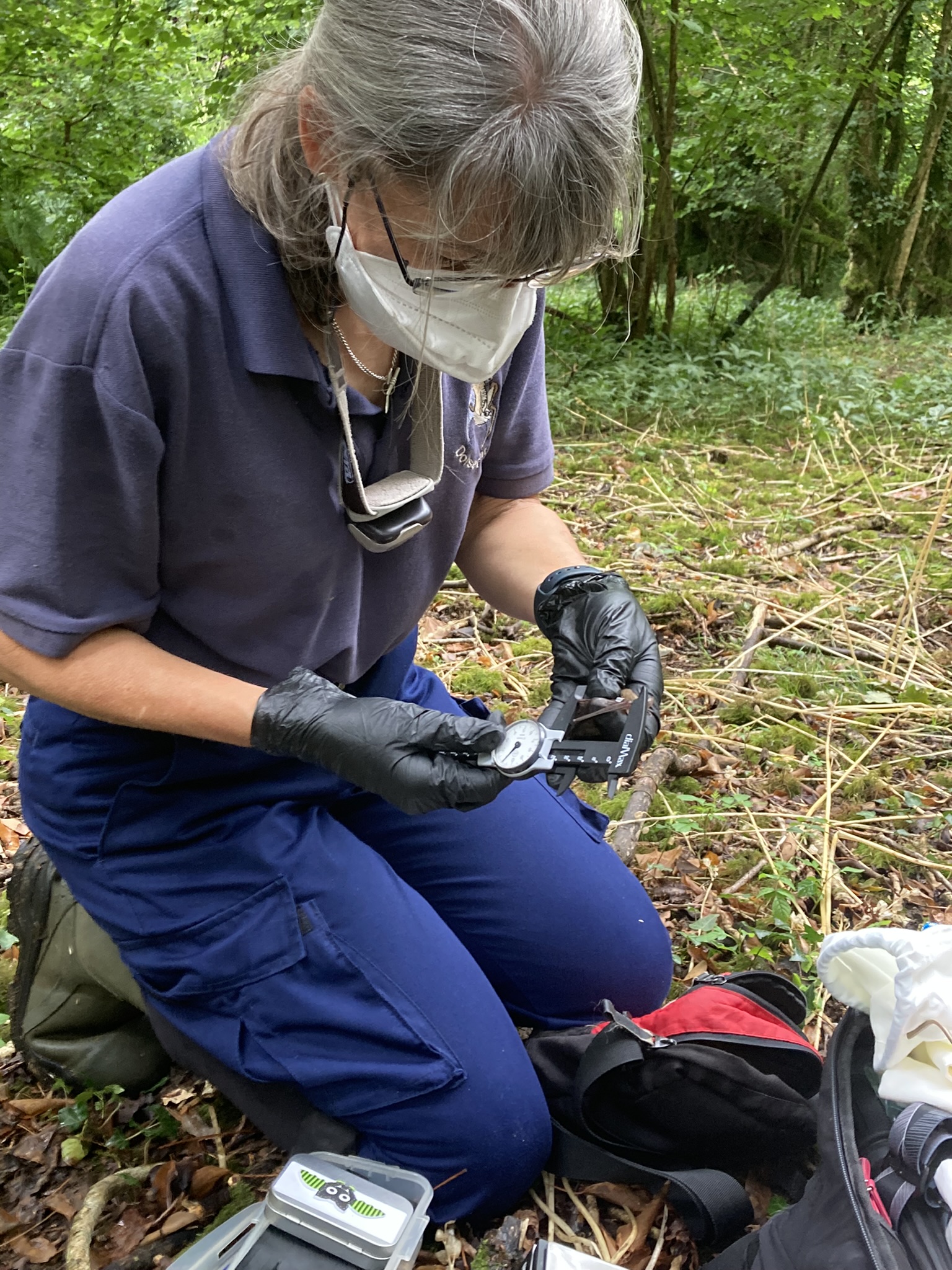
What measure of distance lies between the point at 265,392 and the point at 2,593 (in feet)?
1.42

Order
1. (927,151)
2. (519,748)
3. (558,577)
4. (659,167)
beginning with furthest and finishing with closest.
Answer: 1. (927,151)
2. (659,167)
3. (558,577)
4. (519,748)

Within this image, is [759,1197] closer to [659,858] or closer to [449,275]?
[659,858]

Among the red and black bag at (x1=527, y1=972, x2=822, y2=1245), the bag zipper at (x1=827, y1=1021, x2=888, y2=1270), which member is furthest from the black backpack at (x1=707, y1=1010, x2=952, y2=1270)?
the red and black bag at (x1=527, y1=972, x2=822, y2=1245)

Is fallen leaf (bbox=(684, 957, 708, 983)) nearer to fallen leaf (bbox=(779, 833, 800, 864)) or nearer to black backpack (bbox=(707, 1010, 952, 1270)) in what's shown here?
fallen leaf (bbox=(779, 833, 800, 864))

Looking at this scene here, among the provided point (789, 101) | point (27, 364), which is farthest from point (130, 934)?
point (789, 101)

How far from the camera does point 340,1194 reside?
125 cm

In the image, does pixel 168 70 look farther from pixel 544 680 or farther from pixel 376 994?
pixel 376 994

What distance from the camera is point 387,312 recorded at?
1298 millimetres

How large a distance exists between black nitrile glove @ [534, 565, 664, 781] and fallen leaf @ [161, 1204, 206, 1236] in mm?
943

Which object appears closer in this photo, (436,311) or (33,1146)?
(436,311)

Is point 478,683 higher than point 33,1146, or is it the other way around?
point 478,683

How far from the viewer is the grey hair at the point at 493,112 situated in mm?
1059

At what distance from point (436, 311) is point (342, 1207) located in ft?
3.84

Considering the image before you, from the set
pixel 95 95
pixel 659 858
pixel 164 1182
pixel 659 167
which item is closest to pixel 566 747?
pixel 659 858
